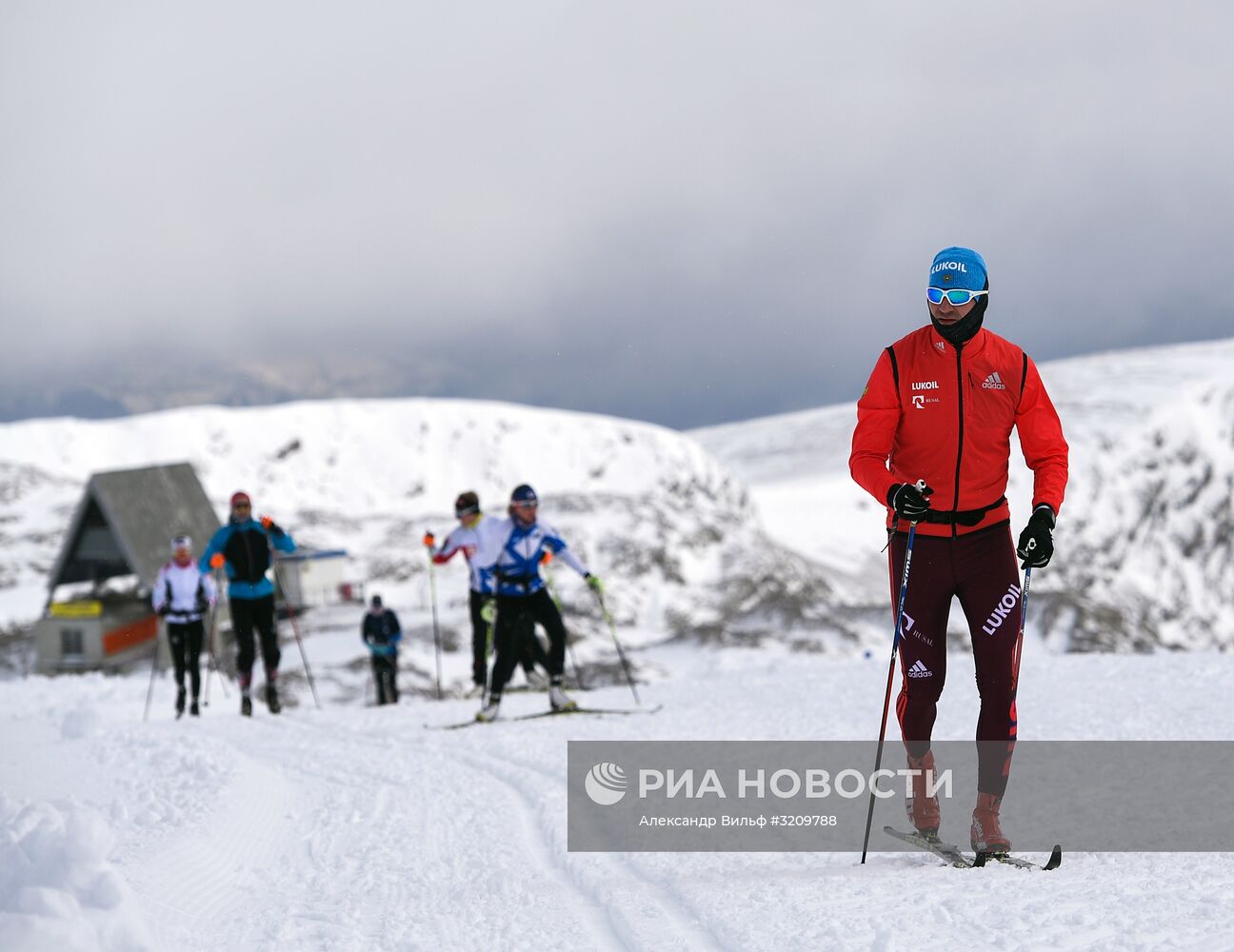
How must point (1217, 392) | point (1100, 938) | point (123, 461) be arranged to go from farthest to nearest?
point (1217, 392), point (123, 461), point (1100, 938)

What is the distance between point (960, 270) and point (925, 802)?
236 centimetres

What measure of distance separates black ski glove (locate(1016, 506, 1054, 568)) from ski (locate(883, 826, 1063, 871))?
1153 millimetres

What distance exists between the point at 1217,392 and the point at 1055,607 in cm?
12183

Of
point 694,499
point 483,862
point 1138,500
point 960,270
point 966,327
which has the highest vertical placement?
point 960,270

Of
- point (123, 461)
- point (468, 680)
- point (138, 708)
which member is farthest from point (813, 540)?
point (138, 708)

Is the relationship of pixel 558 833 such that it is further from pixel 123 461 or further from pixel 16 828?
pixel 123 461

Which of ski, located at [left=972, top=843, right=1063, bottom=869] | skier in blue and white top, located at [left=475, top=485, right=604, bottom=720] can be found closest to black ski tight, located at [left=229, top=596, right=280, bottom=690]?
skier in blue and white top, located at [left=475, top=485, right=604, bottom=720]

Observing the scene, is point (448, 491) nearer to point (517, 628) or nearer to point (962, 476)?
point (517, 628)

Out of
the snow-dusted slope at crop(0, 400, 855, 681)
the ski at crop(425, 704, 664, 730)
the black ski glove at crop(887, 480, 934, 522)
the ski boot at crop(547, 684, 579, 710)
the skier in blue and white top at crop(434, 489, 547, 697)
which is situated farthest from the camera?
the snow-dusted slope at crop(0, 400, 855, 681)

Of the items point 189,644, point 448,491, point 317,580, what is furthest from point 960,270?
point 448,491

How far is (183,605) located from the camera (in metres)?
12.1

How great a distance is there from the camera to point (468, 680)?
24.5 meters

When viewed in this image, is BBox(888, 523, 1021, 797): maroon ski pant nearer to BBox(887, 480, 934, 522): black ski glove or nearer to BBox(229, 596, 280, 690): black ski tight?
BBox(887, 480, 934, 522): black ski glove

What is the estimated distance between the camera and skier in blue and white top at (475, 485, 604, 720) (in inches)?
379
